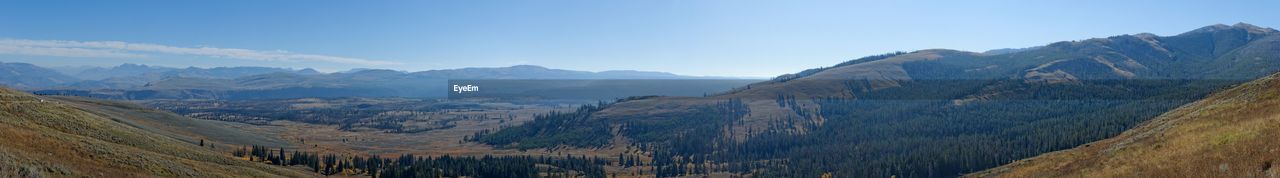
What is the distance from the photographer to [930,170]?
5861 inches

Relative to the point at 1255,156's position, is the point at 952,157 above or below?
below

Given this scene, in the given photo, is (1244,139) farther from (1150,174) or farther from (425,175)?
(425,175)

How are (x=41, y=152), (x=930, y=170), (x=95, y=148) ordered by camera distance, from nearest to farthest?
(x=41, y=152)
(x=95, y=148)
(x=930, y=170)

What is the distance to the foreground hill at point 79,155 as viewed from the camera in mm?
54312

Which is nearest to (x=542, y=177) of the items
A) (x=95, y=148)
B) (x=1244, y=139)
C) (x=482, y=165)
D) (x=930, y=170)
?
(x=482, y=165)

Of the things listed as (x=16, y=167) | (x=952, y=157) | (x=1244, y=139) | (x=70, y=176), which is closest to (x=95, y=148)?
(x=70, y=176)

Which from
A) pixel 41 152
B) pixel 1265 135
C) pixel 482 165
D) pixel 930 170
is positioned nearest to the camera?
pixel 1265 135

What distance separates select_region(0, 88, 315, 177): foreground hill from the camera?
54.3 meters

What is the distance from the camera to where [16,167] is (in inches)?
1902

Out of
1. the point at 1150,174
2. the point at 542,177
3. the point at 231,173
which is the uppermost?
the point at 1150,174

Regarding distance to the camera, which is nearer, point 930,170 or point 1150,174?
point 1150,174

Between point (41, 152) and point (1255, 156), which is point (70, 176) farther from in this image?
point (1255, 156)

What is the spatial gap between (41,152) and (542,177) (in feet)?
429

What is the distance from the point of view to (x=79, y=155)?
6831cm
